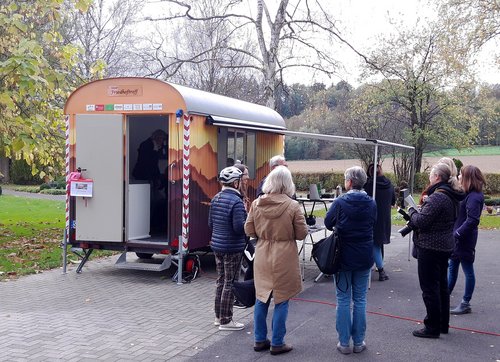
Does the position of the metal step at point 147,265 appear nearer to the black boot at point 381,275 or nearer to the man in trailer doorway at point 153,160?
the man in trailer doorway at point 153,160

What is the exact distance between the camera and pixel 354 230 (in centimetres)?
546

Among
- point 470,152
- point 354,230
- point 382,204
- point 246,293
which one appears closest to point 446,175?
point 354,230

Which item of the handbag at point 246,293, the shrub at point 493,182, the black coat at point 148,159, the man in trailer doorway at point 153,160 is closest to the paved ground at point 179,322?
the handbag at point 246,293

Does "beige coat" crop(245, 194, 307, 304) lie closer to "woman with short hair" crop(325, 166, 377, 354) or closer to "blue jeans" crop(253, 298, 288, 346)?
"blue jeans" crop(253, 298, 288, 346)

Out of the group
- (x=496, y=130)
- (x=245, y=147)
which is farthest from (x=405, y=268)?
(x=496, y=130)

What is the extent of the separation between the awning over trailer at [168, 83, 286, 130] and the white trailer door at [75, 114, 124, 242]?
1139 millimetres

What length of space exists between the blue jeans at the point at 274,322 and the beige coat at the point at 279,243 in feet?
0.30

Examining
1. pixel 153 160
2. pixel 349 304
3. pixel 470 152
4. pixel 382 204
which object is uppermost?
pixel 470 152

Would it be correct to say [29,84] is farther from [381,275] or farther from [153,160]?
[381,275]

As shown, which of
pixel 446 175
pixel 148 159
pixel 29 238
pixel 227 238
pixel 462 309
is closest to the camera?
pixel 446 175

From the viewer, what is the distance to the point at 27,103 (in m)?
11.8

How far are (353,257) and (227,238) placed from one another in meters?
1.44

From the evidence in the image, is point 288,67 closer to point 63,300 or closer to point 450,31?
point 450,31

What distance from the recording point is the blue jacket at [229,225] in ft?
20.3
